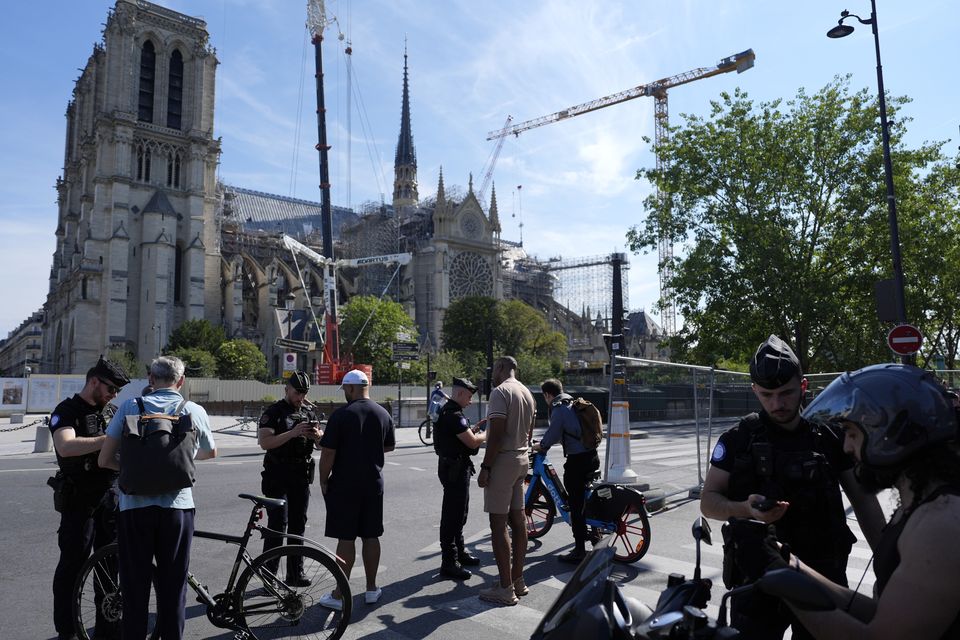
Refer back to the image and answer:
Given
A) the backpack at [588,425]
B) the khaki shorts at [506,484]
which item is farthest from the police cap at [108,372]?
the backpack at [588,425]

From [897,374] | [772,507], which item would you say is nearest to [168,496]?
[772,507]

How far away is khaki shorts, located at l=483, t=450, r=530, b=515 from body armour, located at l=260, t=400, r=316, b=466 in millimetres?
1549

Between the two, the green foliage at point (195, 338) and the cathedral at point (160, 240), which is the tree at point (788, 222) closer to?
the cathedral at point (160, 240)

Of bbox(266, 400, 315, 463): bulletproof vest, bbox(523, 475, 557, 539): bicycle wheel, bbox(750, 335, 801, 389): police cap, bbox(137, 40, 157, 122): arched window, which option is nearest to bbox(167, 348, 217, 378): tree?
bbox(137, 40, 157, 122): arched window

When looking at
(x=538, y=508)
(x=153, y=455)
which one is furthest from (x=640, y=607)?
(x=538, y=508)

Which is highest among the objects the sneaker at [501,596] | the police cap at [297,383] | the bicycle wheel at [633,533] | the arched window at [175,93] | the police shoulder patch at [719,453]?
the arched window at [175,93]

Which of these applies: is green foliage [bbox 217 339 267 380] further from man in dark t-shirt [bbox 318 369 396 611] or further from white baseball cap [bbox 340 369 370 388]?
man in dark t-shirt [bbox 318 369 396 611]

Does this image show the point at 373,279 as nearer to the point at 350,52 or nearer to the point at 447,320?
the point at 447,320

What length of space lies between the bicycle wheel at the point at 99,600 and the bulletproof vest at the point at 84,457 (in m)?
0.50

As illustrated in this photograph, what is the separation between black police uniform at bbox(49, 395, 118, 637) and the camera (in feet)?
14.1

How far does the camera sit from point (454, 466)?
6.01 meters

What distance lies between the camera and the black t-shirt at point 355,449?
511 cm

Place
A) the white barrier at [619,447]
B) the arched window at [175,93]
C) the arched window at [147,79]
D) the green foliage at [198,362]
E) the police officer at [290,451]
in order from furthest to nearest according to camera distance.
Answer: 1. the arched window at [175,93]
2. the arched window at [147,79]
3. the green foliage at [198,362]
4. the white barrier at [619,447]
5. the police officer at [290,451]

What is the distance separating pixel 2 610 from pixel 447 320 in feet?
202
